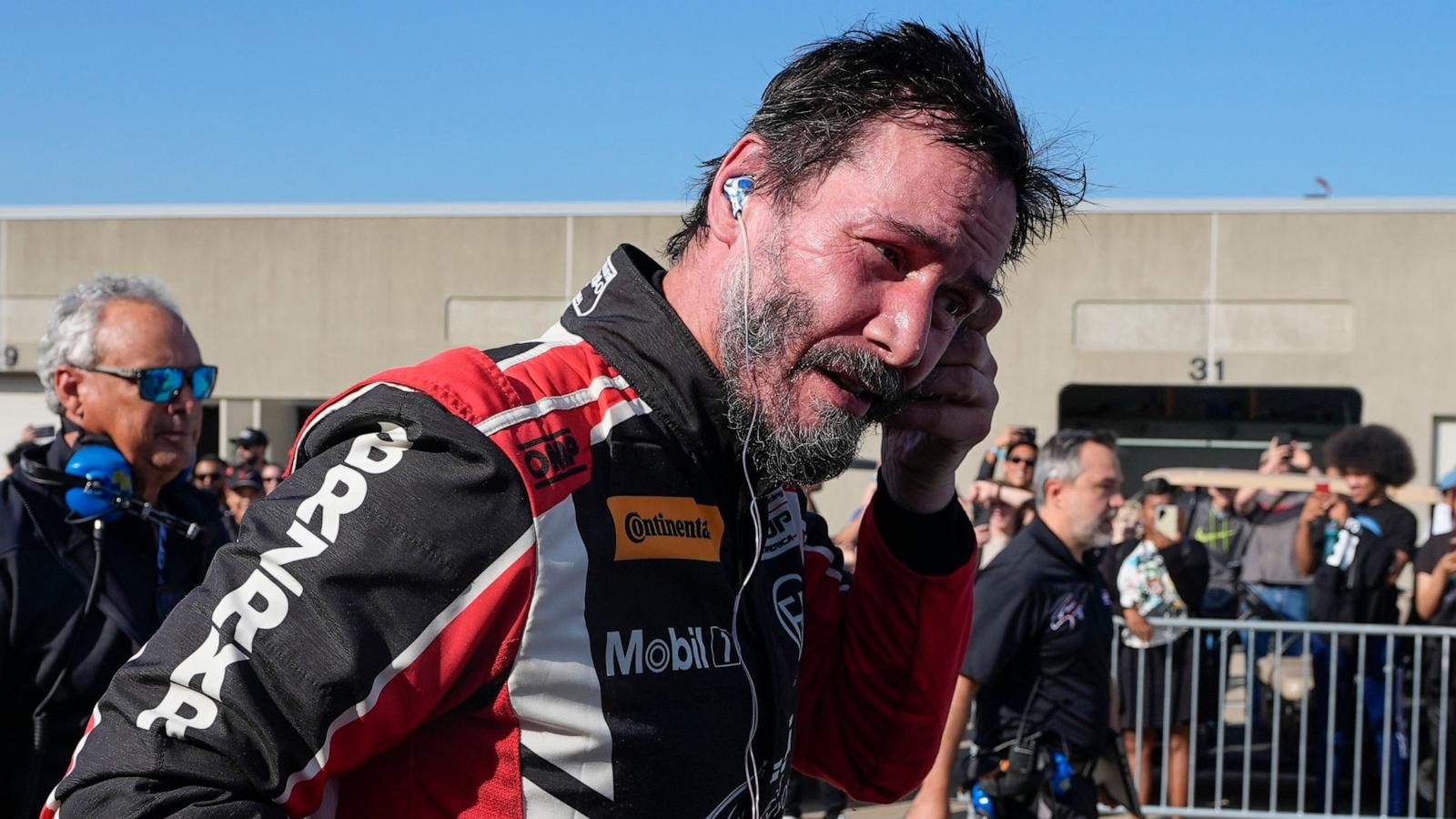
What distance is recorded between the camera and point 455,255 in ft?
65.1

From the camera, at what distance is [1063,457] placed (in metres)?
5.58

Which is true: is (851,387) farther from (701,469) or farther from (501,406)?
(501,406)

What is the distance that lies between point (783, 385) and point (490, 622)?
1.60 feet

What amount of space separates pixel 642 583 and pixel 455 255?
62.0 ft

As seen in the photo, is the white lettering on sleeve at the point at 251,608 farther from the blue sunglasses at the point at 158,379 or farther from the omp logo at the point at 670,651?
the blue sunglasses at the point at 158,379

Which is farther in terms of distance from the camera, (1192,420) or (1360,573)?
(1192,420)

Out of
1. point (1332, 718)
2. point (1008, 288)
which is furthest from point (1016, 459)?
point (1008, 288)

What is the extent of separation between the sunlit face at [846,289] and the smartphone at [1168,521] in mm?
7522

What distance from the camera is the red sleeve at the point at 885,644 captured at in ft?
6.65

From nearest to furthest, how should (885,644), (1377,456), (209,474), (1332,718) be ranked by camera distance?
1. (885,644)
2. (1332,718)
3. (1377,456)
4. (209,474)

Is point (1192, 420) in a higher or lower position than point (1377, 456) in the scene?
higher

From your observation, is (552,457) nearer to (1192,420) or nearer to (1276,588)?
(1276,588)

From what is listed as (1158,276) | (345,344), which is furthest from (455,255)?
(1158,276)

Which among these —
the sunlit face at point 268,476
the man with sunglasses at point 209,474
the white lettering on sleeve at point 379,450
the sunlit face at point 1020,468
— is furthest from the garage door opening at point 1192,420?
the white lettering on sleeve at point 379,450
